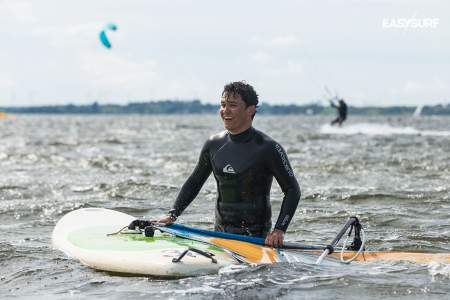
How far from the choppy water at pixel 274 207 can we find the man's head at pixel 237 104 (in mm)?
1204

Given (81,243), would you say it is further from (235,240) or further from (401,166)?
(401,166)

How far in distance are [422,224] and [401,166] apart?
9801 millimetres

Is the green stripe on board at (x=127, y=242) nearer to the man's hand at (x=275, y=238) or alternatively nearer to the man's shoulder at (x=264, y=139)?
the man's hand at (x=275, y=238)

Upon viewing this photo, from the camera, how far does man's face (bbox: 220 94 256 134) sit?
20.0ft

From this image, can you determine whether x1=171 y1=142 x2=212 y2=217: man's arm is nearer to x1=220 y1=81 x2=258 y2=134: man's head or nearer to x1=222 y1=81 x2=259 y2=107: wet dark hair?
x1=220 y1=81 x2=258 y2=134: man's head

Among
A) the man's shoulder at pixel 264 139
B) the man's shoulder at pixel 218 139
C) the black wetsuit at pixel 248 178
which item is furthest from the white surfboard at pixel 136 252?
the man's shoulder at pixel 264 139

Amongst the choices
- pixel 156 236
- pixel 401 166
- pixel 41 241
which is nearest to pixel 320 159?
pixel 401 166

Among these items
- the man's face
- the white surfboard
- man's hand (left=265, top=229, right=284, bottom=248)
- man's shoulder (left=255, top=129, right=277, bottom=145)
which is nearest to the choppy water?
the white surfboard

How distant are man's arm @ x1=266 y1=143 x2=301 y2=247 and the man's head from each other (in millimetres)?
343

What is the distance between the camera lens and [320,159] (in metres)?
22.0

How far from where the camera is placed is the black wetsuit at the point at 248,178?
20.2 ft

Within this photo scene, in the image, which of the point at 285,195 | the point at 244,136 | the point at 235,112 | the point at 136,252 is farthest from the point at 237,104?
the point at 136,252

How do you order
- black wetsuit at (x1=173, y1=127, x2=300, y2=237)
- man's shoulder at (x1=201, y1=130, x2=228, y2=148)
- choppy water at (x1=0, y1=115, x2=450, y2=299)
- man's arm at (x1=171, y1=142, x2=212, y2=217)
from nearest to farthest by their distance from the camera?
choppy water at (x1=0, y1=115, x2=450, y2=299) < black wetsuit at (x1=173, y1=127, x2=300, y2=237) < man's shoulder at (x1=201, y1=130, x2=228, y2=148) < man's arm at (x1=171, y1=142, x2=212, y2=217)

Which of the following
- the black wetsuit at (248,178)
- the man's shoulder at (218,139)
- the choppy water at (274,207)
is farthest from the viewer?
the man's shoulder at (218,139)
